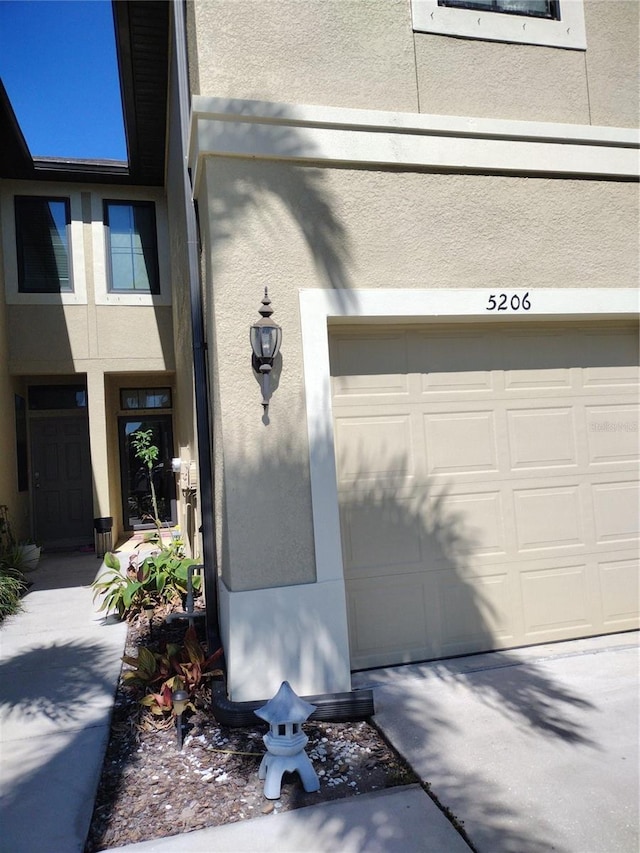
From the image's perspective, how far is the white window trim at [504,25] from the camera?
440 centimetres

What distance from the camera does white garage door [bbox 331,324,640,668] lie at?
4.31 m

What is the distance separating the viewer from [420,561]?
4.38 m

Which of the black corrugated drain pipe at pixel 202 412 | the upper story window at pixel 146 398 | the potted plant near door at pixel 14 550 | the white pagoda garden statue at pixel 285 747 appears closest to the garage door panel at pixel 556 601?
the white pagoda garden statue at pixel 285 747

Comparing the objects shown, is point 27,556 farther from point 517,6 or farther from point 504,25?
point 517,6

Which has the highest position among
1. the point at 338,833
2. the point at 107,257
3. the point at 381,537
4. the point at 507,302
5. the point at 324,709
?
the point at 107,257

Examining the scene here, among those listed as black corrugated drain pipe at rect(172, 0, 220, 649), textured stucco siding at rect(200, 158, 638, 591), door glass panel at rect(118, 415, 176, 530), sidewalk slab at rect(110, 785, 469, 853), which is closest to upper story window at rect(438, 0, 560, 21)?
textured stucco siding at rect(200, 158, 638, 591)

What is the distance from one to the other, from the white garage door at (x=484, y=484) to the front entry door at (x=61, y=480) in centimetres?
823

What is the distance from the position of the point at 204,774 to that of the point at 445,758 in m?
1.27

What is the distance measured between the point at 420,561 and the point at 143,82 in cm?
726

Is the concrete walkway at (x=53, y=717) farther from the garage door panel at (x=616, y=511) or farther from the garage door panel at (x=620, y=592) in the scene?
the garage door panel at (x=616, y=511)

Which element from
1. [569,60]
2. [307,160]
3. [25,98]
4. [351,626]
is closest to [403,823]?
[351,626]

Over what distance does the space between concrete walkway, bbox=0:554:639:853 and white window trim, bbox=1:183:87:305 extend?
6652mm

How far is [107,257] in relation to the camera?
33.8ft

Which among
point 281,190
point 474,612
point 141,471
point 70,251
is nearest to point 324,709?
point 474,612
